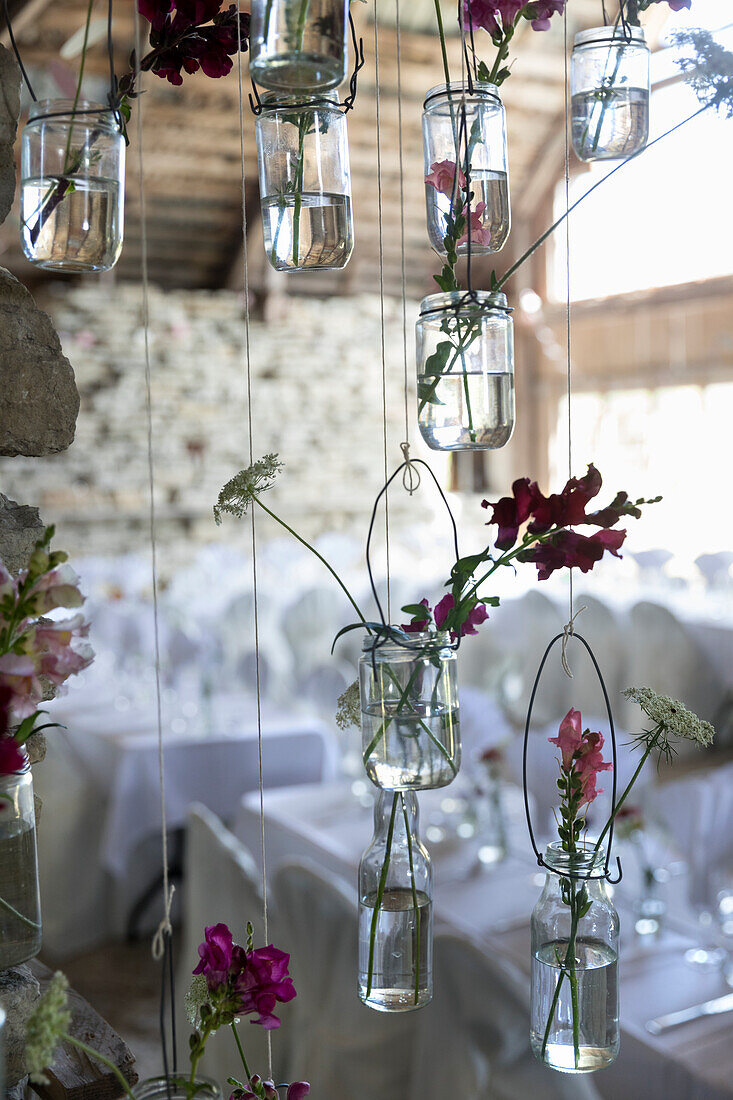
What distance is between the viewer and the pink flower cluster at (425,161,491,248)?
82cm

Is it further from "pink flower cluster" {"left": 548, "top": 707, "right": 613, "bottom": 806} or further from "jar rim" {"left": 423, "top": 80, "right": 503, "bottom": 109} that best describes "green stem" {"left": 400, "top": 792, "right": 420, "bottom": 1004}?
"jar rim" {"left": 423, "top": 80, "right": 503, "bottom": 109}

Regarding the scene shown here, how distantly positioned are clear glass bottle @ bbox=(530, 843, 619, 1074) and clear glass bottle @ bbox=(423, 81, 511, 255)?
48 centimetres

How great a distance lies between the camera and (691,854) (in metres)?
2.65

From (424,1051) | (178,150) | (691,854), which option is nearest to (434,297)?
(424,1051)

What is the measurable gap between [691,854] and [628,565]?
2643mm

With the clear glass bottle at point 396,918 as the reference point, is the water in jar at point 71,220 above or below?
above

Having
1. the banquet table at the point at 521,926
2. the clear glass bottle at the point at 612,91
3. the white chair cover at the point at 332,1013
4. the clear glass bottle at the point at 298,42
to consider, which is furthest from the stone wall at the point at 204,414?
the clear glass bottle at the point at 298,42

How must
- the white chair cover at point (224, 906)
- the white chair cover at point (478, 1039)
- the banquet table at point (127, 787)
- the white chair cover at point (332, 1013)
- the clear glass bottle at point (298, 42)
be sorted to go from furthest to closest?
the banquet table at point (127, 787) < the white chair cover at point (224, 906) < the white chair cover at point (332, 1013) < the white chair cover at point (478, 1039) < the clear glass bottle at point (298, 42)

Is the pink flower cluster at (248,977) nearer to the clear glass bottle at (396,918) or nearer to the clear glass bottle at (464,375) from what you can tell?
the clear glass bottle at (396,918)

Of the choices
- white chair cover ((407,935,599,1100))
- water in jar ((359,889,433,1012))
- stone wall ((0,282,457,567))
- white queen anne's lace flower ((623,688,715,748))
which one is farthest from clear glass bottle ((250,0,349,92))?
stone wall ((0,282,457,567))

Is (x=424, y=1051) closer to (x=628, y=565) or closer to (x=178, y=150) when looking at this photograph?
(x=628, y=565)

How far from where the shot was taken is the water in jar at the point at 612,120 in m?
0.88

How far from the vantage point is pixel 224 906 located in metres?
2.12

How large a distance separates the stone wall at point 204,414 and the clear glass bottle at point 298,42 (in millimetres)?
5873
